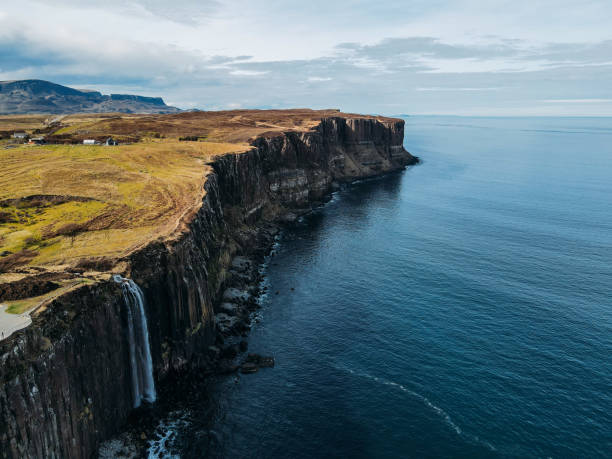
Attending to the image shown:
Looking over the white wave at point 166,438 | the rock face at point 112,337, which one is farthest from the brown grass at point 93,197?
the white wave at point 166,438

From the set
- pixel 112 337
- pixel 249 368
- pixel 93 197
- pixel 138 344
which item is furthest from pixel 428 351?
pixel 93 197

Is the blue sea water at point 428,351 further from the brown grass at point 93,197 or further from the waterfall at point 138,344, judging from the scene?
the brown grass at point 93,197

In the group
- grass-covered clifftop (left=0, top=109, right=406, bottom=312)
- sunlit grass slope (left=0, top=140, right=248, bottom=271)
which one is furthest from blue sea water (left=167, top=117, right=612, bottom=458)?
sunlit grass slope (left=0, top=140, right=248, bottom=271)

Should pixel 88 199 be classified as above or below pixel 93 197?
below

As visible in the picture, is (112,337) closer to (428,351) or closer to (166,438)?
(166,438)

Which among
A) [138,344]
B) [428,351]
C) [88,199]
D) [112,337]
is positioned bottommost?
[428,351]

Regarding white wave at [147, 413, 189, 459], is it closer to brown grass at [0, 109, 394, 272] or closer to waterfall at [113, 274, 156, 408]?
waterfall at [113, 274, 156, 408]
